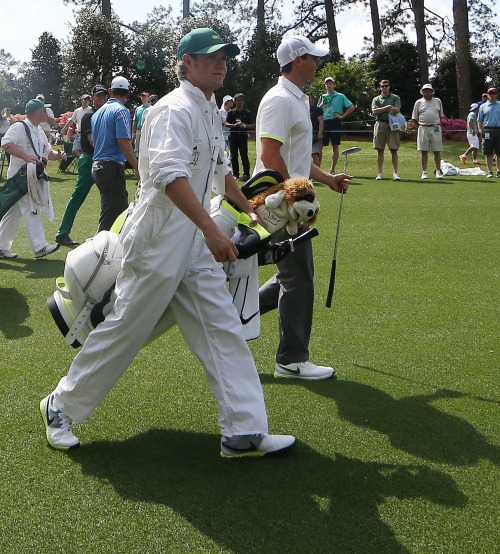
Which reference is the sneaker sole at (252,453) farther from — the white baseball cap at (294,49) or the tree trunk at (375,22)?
the tree trunk at (375,22)

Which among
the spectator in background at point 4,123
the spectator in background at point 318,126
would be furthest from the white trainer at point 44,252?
the spectator in background at point 318,126

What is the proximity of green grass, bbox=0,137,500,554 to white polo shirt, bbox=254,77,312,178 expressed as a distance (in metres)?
1.47

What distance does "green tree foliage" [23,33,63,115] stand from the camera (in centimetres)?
5550

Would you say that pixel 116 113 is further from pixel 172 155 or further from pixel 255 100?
pixel 255 100

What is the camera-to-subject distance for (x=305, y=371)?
577cm

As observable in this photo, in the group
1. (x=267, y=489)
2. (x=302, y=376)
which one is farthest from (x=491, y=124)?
(x=267, y=489)

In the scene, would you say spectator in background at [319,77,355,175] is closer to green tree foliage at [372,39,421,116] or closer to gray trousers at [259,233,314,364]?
gray trousers at [259,233,314,364]

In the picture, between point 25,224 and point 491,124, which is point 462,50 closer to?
point 491,124

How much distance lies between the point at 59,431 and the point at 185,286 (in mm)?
1052

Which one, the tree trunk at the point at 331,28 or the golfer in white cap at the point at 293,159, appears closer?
the golfer in white cap at the point at 293,159

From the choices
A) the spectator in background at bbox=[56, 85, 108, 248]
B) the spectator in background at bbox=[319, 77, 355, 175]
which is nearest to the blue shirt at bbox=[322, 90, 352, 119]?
the spectator in background at bbox=[319, 77, 355, 175]

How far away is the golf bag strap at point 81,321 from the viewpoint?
461 centimetres

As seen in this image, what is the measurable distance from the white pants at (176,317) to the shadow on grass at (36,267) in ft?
17.5

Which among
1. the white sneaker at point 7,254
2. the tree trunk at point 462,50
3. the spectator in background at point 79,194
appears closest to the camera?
the white sneaker at point 7,254
